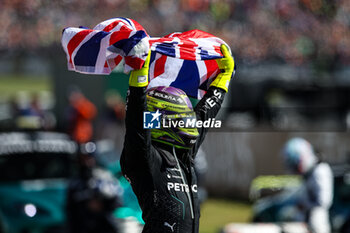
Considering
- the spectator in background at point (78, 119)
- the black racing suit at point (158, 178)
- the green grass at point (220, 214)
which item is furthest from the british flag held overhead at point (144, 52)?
the spectator in background at point (78, 119)

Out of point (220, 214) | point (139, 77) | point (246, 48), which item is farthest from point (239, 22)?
point (139, 77)

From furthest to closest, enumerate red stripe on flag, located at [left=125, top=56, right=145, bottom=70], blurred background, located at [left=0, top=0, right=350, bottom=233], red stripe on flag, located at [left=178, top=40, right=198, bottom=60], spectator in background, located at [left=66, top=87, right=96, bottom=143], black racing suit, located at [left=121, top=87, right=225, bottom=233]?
blurred background, located at [left=0, top=0, right=350, bottom=233], spectator in background, located at [left=66, top=87, right=96, bottom=143], red stripe on flag, located at [left=178, top=40, right=198, bottom=60], black racing suit, located at [left=121, top=87, right=225, bottom=233], red stripe on flag, located at [left=125, top=56, right=145, bottom=70]

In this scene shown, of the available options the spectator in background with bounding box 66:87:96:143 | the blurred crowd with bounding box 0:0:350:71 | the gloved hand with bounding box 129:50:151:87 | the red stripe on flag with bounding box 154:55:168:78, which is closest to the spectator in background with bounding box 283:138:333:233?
the red stripe on flag with bounding box 154:55:168:78

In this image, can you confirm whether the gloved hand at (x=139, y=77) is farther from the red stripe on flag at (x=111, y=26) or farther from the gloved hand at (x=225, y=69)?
the gloved hand at (x=225, y=69)

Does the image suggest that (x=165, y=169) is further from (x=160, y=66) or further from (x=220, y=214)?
(x=220, y=214)

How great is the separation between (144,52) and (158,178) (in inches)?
25.6

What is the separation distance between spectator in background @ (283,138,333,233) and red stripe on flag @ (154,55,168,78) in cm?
336

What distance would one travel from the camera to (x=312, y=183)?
6355 millimetres

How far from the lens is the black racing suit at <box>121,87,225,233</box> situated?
112 inches

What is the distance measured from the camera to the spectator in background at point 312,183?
6.31m

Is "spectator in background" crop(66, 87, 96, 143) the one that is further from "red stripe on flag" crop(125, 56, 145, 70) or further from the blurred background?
"red stripe on flag" crop(125, 56, 145, 70)

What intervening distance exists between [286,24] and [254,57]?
1648 mm

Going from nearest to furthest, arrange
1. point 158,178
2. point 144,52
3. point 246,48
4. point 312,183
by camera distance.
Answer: point 144,52 < point 158,178 < point 312,183 < point 246,48

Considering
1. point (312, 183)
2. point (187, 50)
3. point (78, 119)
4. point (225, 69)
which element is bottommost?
point (78, 119)
